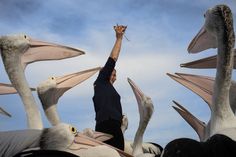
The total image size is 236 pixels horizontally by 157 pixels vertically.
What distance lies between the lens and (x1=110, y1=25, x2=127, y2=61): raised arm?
21.7ft

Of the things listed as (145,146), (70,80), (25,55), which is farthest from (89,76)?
(145,146)

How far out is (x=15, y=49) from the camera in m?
7.02

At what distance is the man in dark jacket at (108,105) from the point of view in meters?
6.29

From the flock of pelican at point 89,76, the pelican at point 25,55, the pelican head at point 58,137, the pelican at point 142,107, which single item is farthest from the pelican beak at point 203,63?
the pelican at point 142,107

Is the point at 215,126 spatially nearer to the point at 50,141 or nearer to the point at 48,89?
the point at 50,141

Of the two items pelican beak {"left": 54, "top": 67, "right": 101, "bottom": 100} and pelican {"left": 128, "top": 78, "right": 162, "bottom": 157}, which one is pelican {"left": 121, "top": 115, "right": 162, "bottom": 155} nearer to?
pelican {"left": 128, "top": 78, "right": 162, "bottom": 157}

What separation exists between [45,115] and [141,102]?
255cm

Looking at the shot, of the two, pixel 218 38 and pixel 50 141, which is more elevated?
pixel 218 38

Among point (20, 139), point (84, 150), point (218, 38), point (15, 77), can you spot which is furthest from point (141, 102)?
point (20, 139)

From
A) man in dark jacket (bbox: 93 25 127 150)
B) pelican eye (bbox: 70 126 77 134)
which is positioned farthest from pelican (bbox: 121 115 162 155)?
pelican eye (bbox: 70 126 77 134)

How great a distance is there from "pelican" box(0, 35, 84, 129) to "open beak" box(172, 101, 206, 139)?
163cm

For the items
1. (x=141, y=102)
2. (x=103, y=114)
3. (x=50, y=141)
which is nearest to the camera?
(x=50, y=141)

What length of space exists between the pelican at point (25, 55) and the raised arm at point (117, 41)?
1.57ft

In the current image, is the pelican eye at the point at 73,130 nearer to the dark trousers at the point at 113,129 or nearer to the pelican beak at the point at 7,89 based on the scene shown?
the dark trousers at the point at 113,129
